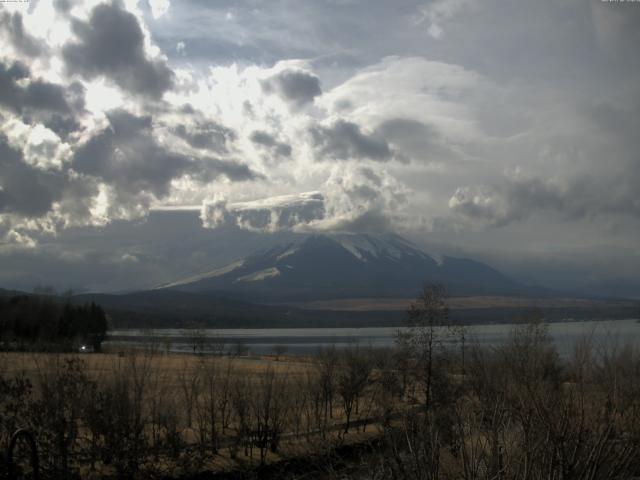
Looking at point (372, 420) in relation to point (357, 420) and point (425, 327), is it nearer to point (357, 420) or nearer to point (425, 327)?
point (357, 420)

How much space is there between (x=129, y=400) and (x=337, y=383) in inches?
890

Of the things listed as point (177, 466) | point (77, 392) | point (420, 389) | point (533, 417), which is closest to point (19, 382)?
point (77, 392)

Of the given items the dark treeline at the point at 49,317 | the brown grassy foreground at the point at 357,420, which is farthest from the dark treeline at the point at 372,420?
the dark treeline at the point at 49,317

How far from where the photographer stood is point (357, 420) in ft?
138

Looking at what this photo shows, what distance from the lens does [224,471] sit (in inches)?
1224

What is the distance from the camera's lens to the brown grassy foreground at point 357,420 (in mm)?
10523

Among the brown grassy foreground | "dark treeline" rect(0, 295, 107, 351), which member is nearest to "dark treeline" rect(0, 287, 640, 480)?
the brown grassy foreground

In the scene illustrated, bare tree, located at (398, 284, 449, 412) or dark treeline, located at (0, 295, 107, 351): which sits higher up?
bare tree, located at (398, 284, 449, 412)

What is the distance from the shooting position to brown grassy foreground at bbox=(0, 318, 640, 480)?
1052 cm

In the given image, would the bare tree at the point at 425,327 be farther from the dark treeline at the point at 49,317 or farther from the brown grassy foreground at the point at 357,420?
the dark treeline at the point at 49,317

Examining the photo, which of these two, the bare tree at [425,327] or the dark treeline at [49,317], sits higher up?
the bare tree at [425,327]

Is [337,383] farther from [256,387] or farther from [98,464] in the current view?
[98,464]

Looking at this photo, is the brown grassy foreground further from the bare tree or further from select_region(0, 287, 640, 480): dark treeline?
the bare tree

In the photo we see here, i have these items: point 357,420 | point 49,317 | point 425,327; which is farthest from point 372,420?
point 49,317
